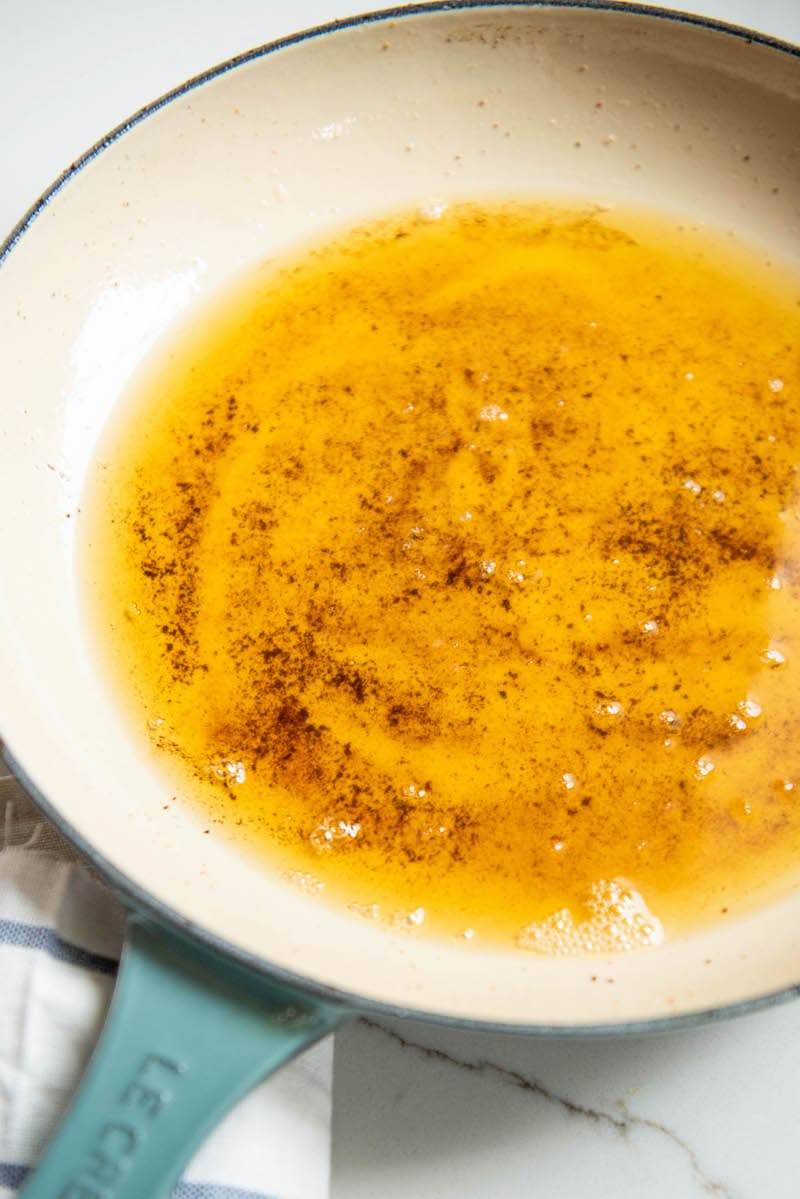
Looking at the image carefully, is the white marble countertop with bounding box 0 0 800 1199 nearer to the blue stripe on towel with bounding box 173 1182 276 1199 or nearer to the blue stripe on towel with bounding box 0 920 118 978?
the blue stripe on towel with bounding box 173 1182 276 1199

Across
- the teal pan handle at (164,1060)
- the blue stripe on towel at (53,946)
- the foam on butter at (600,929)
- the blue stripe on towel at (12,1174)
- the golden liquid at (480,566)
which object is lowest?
the blue stripe on towel at (12,1174)

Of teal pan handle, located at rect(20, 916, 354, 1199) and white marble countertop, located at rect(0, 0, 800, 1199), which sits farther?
white marble countertop, located at rect(0, 0, 800, 1199)

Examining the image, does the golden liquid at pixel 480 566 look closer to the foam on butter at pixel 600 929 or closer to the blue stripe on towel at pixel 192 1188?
the foam on butter at pixel 600 929

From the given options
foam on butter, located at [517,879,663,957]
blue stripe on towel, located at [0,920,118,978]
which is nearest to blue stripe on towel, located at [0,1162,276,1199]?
blue stripe on towel, located at [0,920,118,978]

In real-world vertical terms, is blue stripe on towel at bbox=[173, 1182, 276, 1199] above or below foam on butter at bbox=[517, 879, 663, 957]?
below

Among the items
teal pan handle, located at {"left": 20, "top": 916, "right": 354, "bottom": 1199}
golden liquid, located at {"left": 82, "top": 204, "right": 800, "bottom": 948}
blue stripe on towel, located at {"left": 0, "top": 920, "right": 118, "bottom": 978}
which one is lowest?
teal pan handle, located at {"left": 20, "top": 916, "right": 354, "bottom": 1199}

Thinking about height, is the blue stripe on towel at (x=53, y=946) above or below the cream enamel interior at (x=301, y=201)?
below

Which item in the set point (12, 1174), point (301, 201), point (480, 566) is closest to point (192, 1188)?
point (12, 1174)

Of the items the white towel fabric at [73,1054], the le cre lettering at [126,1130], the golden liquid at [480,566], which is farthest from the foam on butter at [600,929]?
the le cre lettering at [126,1130]
